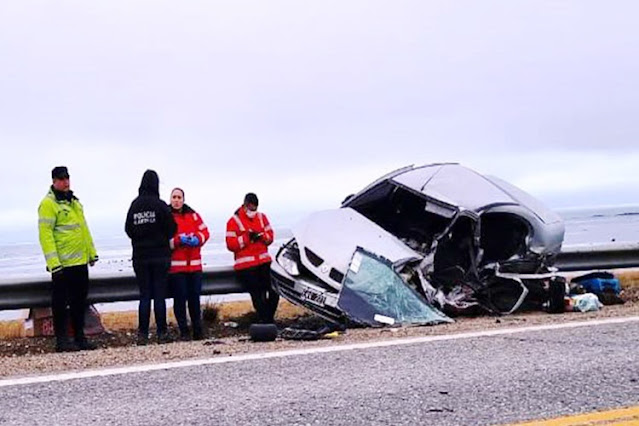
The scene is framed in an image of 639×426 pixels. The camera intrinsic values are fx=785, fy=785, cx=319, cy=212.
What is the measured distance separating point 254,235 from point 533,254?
3.03 m

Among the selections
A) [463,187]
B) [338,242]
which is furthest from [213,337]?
[463,187]

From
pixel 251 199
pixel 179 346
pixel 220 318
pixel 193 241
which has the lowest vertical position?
pixel 220 318

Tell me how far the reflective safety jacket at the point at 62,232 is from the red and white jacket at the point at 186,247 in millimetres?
863

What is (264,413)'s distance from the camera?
3824 mm

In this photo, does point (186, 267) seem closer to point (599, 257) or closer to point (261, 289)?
point (261, 289)

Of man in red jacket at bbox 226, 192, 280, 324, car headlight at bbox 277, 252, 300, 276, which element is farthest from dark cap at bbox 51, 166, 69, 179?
car headlight at bbox 277, 252, 300, 276

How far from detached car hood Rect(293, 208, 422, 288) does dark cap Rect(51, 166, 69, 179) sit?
2386 millimetres

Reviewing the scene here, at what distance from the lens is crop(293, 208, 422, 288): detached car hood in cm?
777

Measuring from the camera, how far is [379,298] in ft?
24.8

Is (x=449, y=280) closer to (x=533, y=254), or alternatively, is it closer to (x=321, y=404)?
(x=533, y=254)

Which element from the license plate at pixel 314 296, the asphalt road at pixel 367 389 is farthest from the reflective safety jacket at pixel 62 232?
the asphalt road at pixel 367 389

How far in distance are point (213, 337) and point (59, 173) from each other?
2312 millimetres

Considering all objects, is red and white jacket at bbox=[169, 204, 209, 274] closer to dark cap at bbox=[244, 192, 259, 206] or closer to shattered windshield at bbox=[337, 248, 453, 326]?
dark cap at bbox=[244, 192, 259, 206]

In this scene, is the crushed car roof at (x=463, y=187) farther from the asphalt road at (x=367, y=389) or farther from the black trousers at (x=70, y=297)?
the black trousers at (x=70, y=297)
